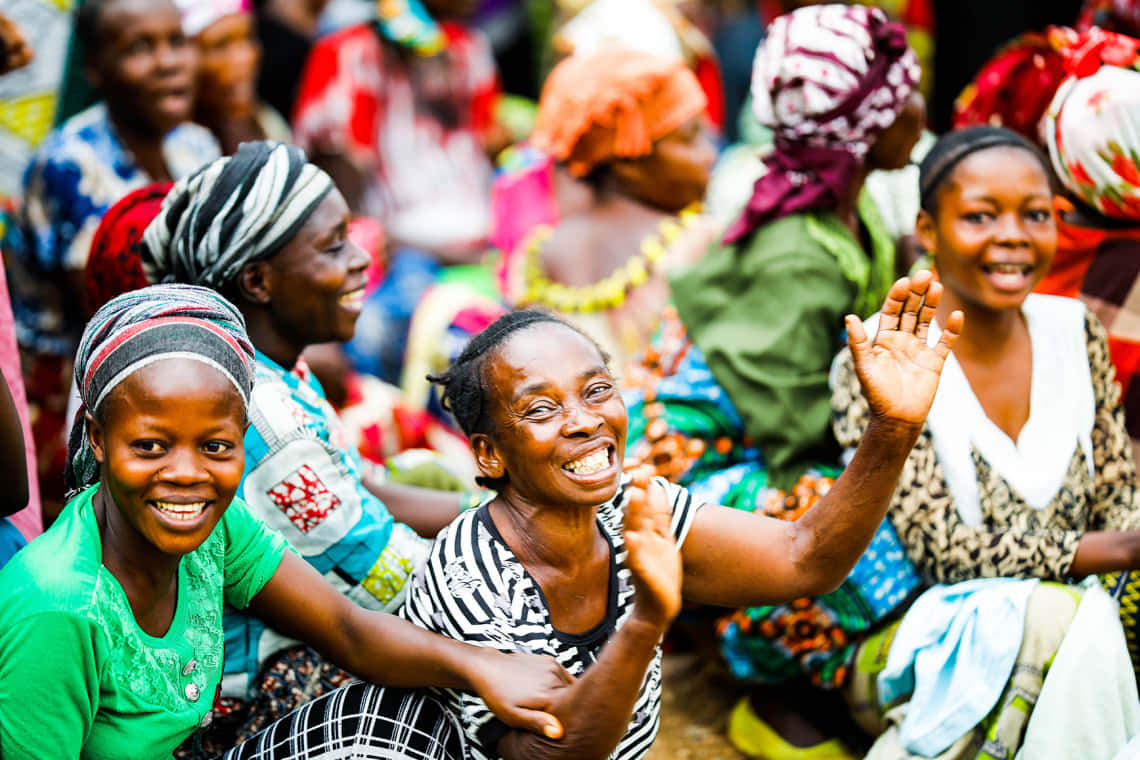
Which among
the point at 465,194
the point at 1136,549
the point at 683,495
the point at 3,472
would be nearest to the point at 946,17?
the point at 465,194

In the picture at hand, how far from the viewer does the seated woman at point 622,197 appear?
4586mm

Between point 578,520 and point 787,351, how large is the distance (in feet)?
4.17

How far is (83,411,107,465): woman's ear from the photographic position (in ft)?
7.32

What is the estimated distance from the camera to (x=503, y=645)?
2428 mm

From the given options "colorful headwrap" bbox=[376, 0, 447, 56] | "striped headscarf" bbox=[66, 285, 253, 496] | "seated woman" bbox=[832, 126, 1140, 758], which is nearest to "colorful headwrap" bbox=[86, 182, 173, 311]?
"striped headscarf" bbox=[66, 285, 253, 496]

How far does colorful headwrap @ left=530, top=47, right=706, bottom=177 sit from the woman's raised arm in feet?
7.96

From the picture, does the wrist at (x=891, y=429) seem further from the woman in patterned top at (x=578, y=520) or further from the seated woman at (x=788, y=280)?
the seated woman at (x=788, y=280)

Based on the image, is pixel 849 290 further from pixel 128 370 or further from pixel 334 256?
pixel 128 370

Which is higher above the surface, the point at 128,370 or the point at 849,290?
the point at 128,370

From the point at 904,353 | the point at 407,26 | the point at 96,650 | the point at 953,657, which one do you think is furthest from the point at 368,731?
the point at 407,26

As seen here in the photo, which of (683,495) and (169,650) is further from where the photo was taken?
(683,495)

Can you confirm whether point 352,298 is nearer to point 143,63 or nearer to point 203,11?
point 143,63

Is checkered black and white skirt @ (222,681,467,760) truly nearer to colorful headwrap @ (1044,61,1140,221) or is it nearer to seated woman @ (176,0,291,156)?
colorful headwrap @ (1044,61,1140,221)

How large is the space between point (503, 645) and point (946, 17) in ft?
19.7
